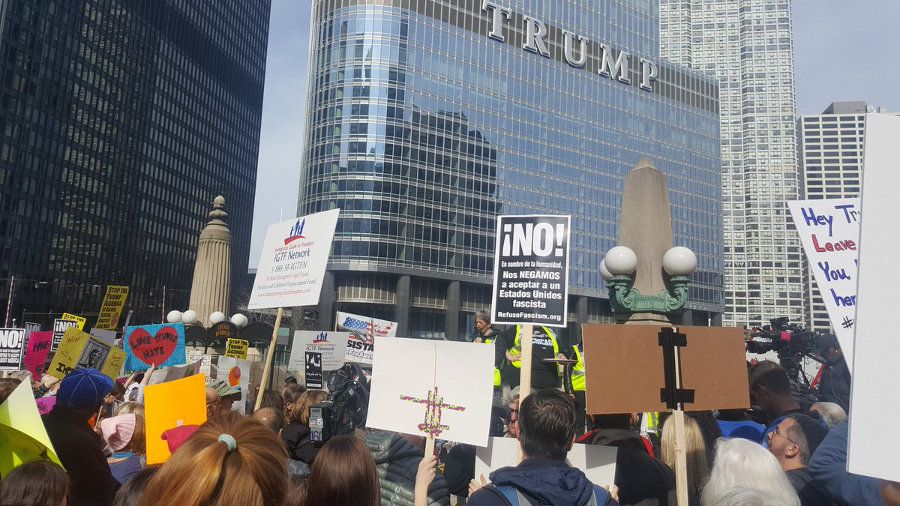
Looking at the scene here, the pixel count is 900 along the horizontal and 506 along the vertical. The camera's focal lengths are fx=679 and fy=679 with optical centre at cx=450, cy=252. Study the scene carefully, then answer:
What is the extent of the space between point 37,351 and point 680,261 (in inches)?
498

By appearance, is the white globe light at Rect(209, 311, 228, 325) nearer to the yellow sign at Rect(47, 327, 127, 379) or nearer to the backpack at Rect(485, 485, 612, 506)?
the yellow sign at Rect(47, 327, 127, 379)

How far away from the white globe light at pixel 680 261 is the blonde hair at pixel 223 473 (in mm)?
7638

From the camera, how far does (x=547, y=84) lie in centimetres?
8106

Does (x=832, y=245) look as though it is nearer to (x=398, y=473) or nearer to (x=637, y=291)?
(x=398, y=473)

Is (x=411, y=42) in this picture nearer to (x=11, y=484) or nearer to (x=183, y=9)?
(x=183, y=9)

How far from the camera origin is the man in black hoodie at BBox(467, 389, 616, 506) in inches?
125

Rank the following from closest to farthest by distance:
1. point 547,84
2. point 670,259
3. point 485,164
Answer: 1. point 670,259
2. point 485,164
3. point 547,84

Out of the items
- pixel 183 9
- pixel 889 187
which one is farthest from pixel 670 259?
pixel 183 9

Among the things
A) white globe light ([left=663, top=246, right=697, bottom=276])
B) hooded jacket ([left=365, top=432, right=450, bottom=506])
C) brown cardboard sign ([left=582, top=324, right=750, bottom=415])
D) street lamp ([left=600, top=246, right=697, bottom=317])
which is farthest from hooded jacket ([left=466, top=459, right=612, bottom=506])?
white globe light ([left=663, top=246, right=697, bottom=276])

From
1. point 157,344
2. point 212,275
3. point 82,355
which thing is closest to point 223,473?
point 82,355

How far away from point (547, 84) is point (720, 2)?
322 feet

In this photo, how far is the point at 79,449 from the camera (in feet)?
13.7

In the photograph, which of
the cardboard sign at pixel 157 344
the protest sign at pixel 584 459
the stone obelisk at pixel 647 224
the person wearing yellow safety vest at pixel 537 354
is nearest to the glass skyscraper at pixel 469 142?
the cardboard sign at pixel 157 344

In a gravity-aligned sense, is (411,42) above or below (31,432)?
above
